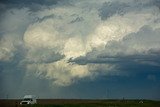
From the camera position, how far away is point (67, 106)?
99438 millimetres

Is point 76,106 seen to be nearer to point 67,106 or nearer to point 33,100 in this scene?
point 67,106

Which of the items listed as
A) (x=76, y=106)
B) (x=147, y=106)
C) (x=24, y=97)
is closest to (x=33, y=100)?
(x=24, y=97)

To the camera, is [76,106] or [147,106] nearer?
[76,106]

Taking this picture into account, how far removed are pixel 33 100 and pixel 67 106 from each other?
906 inches

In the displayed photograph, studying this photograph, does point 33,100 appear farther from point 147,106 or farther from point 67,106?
point 147,106

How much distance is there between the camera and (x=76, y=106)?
335ft

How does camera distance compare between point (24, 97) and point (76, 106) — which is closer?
point (76, 106)

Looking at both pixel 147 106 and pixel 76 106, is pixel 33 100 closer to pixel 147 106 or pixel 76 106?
pixel 76 106

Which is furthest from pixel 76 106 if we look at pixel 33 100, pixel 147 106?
pixel 147 106

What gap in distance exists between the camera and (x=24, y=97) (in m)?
120

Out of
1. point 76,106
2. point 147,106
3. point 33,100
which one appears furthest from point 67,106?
point 147,106

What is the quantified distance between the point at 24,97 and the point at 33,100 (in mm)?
2751

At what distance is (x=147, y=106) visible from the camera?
125375 millimetres

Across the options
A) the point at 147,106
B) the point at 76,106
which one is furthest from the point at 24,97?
the point at 147,106
